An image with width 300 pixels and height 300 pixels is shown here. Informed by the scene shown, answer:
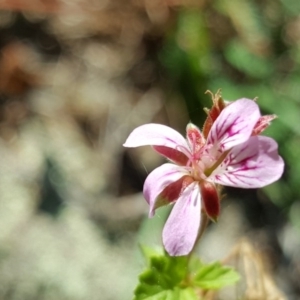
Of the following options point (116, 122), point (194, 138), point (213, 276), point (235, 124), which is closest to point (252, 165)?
point (235, 124)

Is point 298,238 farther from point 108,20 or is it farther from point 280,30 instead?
point 108,20

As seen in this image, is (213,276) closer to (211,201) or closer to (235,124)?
(211,201)

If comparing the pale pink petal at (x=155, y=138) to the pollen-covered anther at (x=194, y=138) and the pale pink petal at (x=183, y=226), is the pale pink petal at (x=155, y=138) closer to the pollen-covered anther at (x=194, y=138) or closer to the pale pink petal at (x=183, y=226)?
the pollen-covered anther at (x=194, y=138)

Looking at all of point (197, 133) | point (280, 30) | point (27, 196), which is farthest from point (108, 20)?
point (197, 133)

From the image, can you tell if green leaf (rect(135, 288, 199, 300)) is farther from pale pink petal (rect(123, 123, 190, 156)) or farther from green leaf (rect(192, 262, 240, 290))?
pale pink petal (rect(123, 123, 190, 156))

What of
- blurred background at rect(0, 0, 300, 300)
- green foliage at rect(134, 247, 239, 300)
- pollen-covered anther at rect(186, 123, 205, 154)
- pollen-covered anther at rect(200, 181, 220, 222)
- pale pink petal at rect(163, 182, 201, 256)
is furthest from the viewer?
blurred background at rect(0, 0, 300, 300)

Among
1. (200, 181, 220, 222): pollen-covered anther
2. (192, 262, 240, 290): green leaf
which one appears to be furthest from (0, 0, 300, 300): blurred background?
(200, 181, 220, 222): pollen-covered anther

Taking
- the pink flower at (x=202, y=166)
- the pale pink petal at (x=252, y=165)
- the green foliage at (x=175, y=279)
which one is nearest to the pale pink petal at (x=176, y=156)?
the pink flower at (x=202, y=166)
